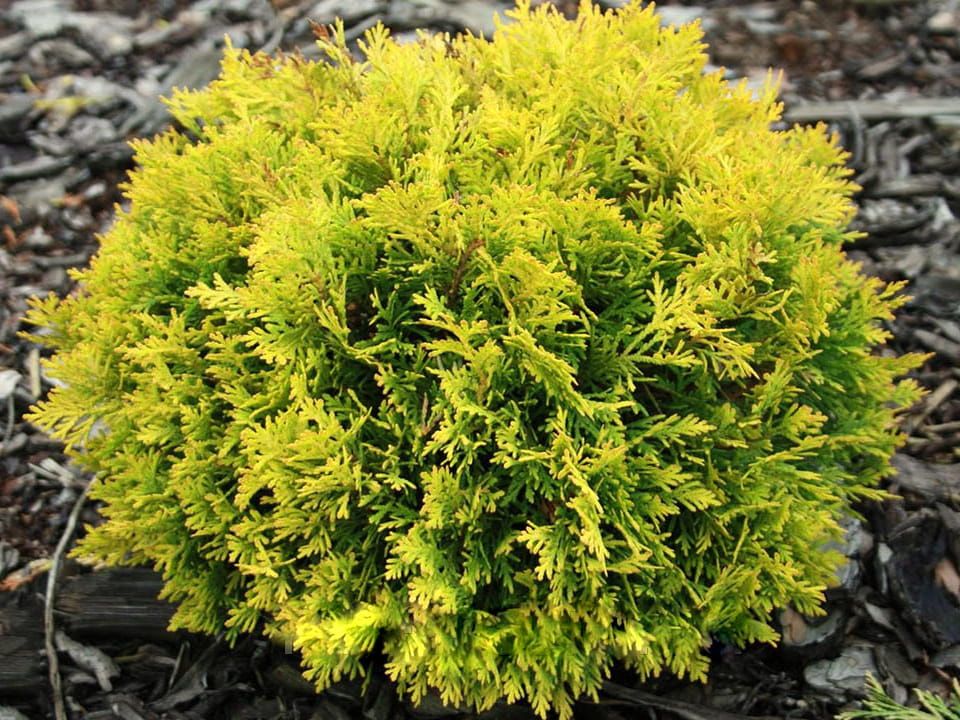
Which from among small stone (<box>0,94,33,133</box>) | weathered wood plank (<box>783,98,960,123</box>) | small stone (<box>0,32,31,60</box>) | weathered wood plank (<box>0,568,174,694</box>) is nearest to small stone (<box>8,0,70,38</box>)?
small stone (<box>0,32,31,60</box>)

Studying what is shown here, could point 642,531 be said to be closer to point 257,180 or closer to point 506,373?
point 506,373

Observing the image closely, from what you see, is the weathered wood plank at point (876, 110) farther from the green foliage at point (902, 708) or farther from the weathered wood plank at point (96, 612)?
the weathered wood plank at point (96, 612)

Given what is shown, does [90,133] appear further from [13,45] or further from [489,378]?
[489,378]

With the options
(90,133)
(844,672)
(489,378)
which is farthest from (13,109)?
(844,672)

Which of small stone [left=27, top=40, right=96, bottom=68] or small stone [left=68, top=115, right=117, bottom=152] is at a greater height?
small stone [left=27, top=40, right=96, bottom=68]

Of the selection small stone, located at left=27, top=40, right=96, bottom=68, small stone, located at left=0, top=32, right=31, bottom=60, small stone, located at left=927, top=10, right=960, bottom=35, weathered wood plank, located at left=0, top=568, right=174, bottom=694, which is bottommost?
weathered wood plank, located at left=0, top=568, right=174, bottom=694

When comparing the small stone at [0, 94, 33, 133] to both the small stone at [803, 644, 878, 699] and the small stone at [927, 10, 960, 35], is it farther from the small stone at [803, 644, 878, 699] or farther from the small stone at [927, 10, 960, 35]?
the small stone at [927, 10, 960, 35]
